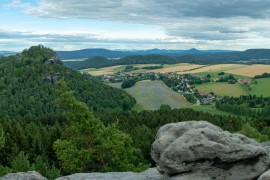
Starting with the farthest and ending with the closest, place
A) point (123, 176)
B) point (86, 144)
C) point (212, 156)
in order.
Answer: point (86, 144) → point (123, 176) → point (212, 156)

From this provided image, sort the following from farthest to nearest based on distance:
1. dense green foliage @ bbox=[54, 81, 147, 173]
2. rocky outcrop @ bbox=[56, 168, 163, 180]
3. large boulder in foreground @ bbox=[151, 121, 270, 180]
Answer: dense green foliage @ bbox=[54, 81, 147, 173] < rocky outcrop @ bbox=[56, 168, 163, 180] < large boulder in foreground @ bbox=[151, 121, 270, 180]

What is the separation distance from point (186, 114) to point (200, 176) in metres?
119

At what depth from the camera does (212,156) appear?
907 inches

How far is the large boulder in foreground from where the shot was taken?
23.0m

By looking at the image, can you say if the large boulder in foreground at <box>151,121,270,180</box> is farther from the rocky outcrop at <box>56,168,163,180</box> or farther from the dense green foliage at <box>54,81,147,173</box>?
the dense green foliage at <box>54,81,147,173</box>

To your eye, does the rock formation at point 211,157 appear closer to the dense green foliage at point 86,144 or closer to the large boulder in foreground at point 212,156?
the large boulder in foreground at point 212,156

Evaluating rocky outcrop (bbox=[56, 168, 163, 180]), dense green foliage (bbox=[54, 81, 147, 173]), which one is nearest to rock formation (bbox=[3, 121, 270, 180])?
rocky outcrop (bbox=[56, 168, 163, 180])

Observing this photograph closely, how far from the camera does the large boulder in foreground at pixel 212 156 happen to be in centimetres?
2297

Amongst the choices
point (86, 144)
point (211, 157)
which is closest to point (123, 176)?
point (211, 157)

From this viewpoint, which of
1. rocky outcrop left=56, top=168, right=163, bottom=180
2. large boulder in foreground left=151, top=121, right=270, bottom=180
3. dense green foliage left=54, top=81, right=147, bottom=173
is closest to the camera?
large boulder in foreground left=151, top=121, right=270, bottom=180

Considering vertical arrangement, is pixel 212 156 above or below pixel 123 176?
above

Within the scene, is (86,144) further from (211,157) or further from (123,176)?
(211,157)

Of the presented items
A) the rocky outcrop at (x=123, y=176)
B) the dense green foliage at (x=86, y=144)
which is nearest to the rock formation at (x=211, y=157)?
the rocky outcrop at (x=123, y=176)

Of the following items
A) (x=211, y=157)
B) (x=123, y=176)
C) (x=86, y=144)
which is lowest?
(x=86, y=144)
